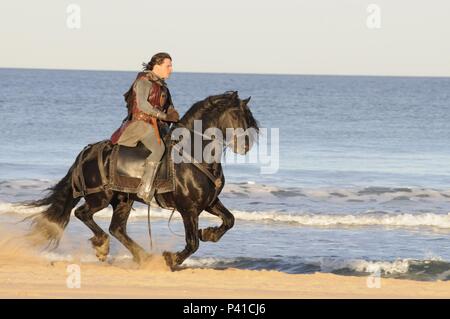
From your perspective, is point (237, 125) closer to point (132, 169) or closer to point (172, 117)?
point (172, 117)

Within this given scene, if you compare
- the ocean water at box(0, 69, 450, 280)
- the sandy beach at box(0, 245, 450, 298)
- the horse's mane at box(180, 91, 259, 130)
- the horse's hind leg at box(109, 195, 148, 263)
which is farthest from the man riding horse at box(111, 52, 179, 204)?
the ocean water at box(0, 69, 450, 280)

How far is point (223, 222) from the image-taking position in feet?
38.0

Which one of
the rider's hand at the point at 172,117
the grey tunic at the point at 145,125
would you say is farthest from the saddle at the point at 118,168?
the rider's hand at the point at 172,117

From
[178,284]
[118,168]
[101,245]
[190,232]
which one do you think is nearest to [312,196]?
[101,245]

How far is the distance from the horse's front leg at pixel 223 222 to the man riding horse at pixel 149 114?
786mm

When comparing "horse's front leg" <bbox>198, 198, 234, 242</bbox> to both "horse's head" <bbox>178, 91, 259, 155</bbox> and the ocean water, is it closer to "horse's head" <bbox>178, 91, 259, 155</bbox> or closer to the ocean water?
"horse's head" <bbox>178, 91, 259, 155</bbox>

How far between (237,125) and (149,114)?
41.4 inches

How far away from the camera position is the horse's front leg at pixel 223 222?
1155 cm

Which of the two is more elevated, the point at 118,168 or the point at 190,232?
the point at 118,168

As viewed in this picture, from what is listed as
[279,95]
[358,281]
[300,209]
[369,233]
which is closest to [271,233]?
[369,233]

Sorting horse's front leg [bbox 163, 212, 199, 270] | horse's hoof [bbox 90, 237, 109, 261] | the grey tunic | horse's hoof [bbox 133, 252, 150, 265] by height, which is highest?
the grey tunic

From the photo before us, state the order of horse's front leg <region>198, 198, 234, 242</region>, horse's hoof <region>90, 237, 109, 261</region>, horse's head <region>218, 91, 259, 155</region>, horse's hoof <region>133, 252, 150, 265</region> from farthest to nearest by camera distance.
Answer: horse's hoof <region>133, 252, 150, 265</region> → horse's hoof <region>90, 237, 109, 261</region> → horse's front leg <region>198, 198, 234, 242</region> → horse's head <region>218, 91, 259, 155</region>

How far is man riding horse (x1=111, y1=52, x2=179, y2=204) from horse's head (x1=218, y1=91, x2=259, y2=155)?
60 cm

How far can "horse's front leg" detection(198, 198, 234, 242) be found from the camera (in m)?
11.5
